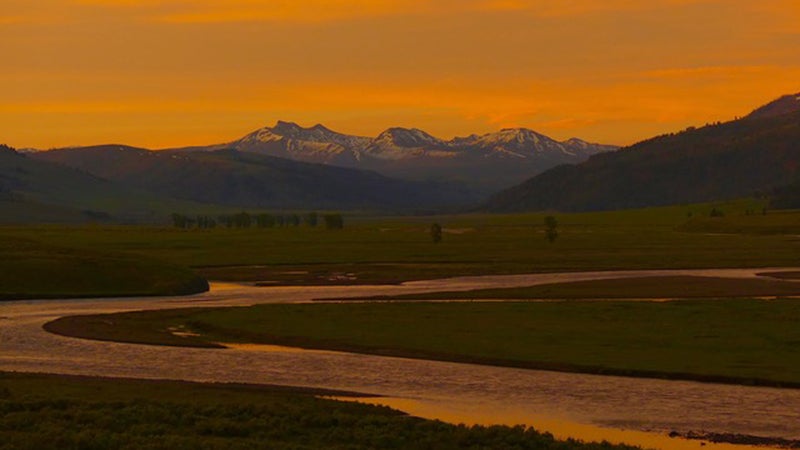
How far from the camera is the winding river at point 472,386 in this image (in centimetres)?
4550

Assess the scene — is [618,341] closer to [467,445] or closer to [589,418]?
[589,418]

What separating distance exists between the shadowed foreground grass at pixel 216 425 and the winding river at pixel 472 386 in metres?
3.89

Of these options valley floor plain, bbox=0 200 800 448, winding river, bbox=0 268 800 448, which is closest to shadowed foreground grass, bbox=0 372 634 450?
valley floor plain, bbox=0 200 800 448

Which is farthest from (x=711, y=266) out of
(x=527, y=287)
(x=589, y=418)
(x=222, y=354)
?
(x=589, y=418)

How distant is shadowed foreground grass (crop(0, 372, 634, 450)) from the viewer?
39156 mm

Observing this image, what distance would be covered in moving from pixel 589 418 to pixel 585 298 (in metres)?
51.7

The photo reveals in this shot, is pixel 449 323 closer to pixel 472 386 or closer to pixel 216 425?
pixel 472 386

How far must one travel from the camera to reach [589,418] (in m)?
46.7

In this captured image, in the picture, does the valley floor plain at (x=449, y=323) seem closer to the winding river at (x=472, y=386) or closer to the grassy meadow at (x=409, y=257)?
the grassy meadow at (x=409, y=257)

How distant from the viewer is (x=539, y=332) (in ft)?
236

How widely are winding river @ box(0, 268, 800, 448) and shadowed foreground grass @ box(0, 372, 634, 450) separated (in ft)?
12.8

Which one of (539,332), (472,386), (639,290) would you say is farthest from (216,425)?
(639,290)

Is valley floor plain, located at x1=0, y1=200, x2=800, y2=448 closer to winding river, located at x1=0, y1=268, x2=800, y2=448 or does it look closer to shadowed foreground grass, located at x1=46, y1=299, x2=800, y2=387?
shadowed foreground grass, located at x1=46, y1=299, x2=800, y2=387

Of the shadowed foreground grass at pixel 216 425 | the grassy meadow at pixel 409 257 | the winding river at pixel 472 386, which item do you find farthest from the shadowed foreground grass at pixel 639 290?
the shadowed foreground grass at pixel 216 425
